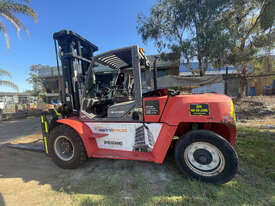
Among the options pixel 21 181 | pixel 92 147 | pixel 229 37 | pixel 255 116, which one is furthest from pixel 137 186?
pixel 229 37

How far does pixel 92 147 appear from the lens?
2.74 m

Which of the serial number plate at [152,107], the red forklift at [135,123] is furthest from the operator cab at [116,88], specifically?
the serial number plate at [152,107]

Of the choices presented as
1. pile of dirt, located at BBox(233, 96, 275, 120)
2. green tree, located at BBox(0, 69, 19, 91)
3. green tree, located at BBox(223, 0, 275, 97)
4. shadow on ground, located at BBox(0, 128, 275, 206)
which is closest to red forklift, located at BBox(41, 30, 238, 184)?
shadow on ground, located at BBox(0, 128, 275, 206)

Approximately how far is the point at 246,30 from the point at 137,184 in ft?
37.4

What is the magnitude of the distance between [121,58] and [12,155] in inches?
159

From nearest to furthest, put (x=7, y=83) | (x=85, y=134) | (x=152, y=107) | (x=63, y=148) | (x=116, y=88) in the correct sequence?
(x=152, y=107), (x=85, y=134), (x=63, y=148), (x=116, y=88), (x=7, y=83)

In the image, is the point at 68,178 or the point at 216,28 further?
the point at 216,28

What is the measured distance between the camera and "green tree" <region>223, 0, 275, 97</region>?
23.8 ft

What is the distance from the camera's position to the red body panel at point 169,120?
6.84 feet

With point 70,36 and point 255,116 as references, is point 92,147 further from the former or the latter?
point 255,116

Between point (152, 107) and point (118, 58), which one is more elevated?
point (118, 58)

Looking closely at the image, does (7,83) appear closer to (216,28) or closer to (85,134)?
(85,134)

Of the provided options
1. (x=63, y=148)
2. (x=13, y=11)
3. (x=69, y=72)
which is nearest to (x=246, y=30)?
(x=69, y=72)

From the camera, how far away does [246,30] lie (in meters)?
8.63
